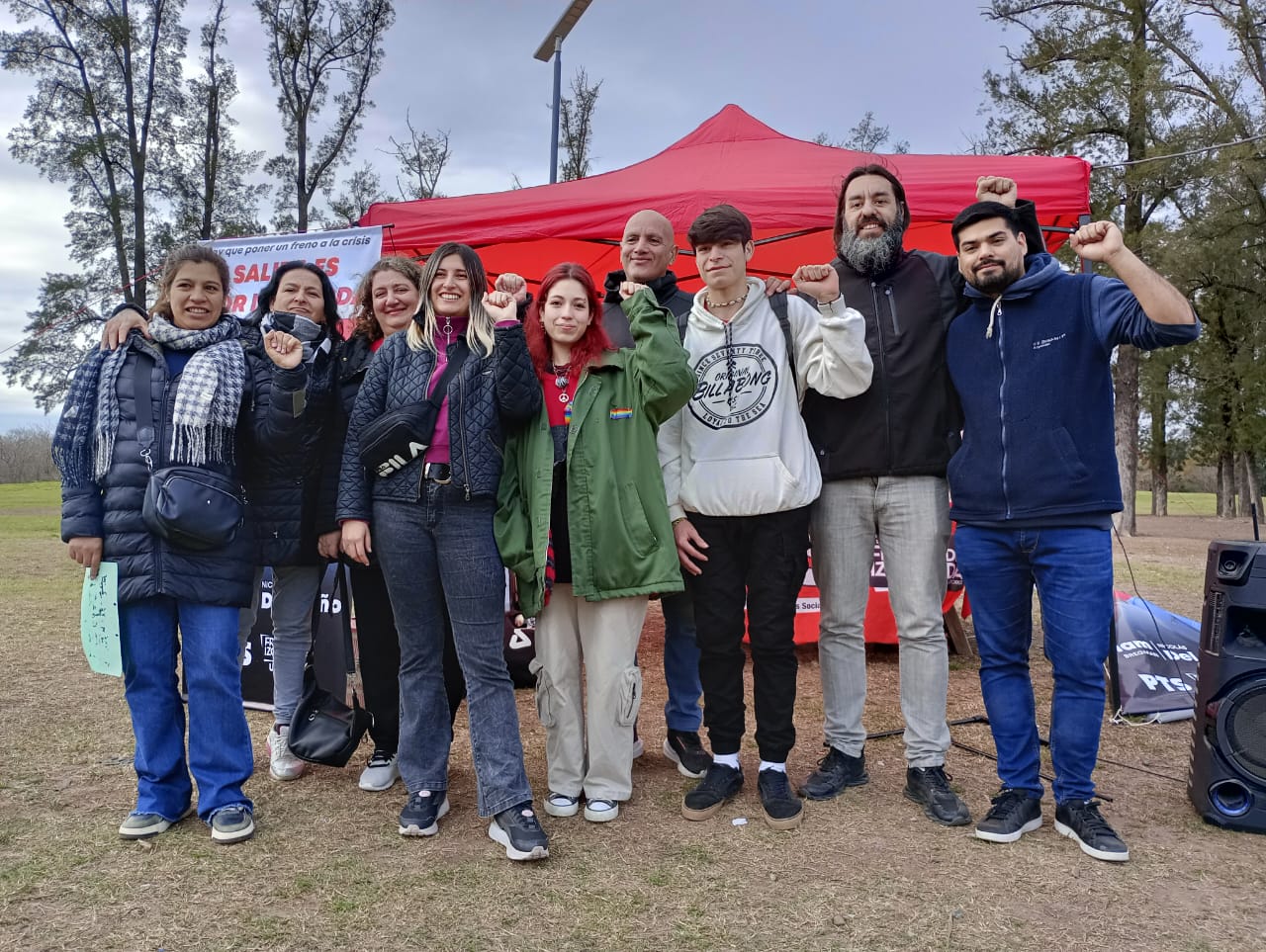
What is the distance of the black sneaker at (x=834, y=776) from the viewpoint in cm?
300

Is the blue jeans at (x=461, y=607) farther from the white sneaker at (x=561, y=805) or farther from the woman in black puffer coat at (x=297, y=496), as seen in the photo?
the woman in black puffer coat at (x=297, y=496)

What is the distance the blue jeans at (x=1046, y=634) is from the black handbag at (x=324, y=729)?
Result: 2.15 metres

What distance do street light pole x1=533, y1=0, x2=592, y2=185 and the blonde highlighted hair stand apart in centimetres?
584

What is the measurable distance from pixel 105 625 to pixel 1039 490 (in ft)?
9.32

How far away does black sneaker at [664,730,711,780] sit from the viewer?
3287mm

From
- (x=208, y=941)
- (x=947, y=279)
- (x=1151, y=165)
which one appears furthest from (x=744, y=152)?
(x=1151, y=165)

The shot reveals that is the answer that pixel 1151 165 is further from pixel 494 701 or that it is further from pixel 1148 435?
pixel 494 701

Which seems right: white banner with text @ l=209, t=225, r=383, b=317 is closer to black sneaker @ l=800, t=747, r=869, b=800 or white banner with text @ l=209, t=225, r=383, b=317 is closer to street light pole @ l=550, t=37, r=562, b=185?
black sneaker @ l=800, t=747, r=869, b=800

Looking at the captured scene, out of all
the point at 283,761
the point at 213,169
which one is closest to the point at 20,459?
the point at 213,169

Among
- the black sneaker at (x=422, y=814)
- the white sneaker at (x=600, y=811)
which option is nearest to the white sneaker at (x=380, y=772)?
the black sneaker at (x=422, y=814)

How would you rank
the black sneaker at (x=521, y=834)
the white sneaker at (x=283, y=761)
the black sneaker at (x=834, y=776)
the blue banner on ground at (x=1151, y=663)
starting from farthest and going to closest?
the blue banner on ground at (x=1151, y=663)
the white sneaker at (x=283, y=761)
the black sneaker at (x=834, y=776)
the black sneaker at (x=521, y=834)

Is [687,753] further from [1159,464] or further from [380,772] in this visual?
[1159,464]

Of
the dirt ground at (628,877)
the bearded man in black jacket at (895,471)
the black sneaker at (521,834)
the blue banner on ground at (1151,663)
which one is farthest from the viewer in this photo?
the blue banner on ground at (1151,663)

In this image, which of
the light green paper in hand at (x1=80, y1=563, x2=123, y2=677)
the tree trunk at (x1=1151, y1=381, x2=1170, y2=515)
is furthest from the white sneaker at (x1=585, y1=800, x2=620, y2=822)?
the tree trunk at (x1=1151, y1=381, x2=1170, y2=515)
